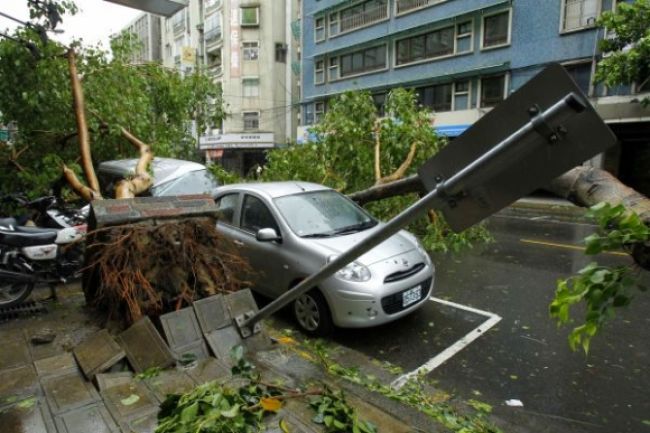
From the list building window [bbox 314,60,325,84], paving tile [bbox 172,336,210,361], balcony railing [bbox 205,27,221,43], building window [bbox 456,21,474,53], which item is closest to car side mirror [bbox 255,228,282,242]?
paving tile [bbox 172,336,210,361]

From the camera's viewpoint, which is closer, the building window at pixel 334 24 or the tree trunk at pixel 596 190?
the tree trunk at pixel 596 190

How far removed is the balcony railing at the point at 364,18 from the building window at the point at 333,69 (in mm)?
1942

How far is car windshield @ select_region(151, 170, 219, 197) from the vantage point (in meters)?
7.71

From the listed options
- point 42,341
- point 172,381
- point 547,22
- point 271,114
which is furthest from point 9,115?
point 271,114

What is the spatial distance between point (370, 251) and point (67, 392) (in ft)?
10.0

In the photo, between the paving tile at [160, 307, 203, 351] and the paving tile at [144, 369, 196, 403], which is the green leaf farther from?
the paving tile at [160, 307, 203, 351]

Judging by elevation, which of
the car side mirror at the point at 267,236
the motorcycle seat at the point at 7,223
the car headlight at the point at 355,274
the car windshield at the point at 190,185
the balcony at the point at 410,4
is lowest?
the car headlight at the point at 355,274

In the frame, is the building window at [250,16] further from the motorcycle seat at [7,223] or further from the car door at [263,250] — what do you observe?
the motorcycle seat at [7,223]

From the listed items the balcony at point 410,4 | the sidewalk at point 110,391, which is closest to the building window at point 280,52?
the balcony at point 410,4

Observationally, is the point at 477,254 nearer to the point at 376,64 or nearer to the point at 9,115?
the point at 9,115

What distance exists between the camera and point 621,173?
18.3 m

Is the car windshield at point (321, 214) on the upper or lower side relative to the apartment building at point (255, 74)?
lower

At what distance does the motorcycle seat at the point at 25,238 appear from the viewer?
15.7ft

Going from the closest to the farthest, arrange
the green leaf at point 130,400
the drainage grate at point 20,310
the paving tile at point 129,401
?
the paving tile at point 129,401 → the green leaf at point 130,400 → the drainage grate at point 20,310
